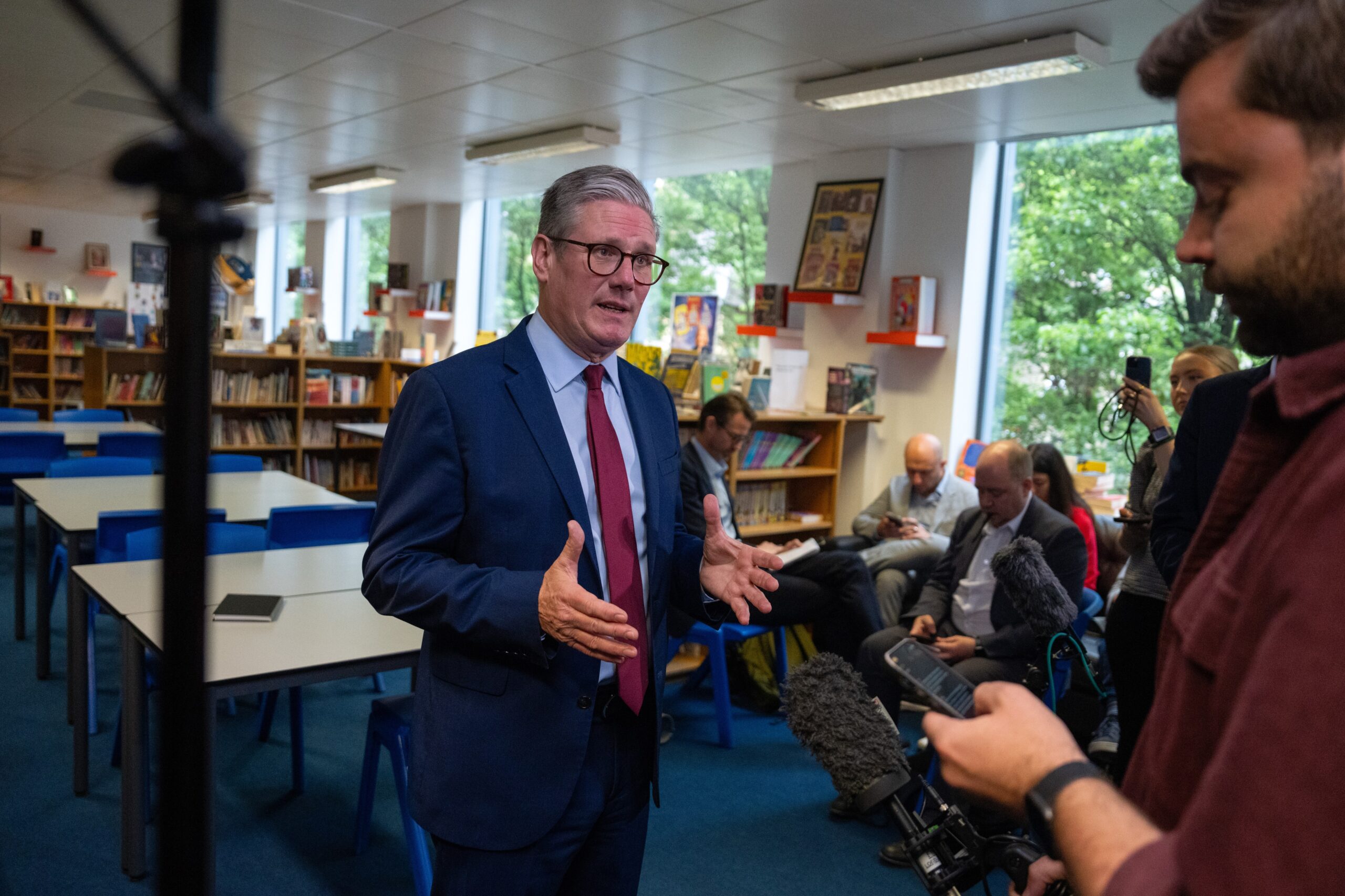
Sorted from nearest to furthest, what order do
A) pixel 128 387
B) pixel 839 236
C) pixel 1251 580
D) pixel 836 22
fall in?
pixel 1251 580
pixel 836 22
pixel 839 236
pixel 128 387

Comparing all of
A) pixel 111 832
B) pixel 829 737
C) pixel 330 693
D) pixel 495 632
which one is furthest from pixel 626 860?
pixel 330 693

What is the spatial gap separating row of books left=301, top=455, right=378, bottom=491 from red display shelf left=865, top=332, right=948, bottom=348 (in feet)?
14.2

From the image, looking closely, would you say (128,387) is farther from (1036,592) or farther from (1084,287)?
(1036,592)

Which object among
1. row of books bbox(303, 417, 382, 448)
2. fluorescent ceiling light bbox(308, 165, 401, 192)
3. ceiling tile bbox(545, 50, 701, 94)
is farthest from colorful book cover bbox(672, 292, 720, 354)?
fluorescent ceiling light bbox(308, 165, 401, 192)

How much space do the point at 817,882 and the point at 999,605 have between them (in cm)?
123

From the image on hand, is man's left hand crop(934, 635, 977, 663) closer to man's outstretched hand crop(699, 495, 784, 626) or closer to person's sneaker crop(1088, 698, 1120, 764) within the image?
person's sneaker crop(1088, 698, 1120, 764)

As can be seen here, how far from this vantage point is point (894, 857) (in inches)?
123

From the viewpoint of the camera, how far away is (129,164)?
41 centimetres

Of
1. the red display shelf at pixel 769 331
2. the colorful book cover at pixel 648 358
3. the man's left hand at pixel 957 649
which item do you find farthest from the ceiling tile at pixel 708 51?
the man's left hand at pixel 957 649

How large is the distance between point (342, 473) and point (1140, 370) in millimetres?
6477

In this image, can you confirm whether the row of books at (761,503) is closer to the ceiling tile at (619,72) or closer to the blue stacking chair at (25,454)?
the ceiling tile at (619,72)

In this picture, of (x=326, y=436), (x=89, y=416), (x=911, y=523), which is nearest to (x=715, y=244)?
(x=326, y=436)

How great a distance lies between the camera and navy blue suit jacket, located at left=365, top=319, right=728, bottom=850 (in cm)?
143

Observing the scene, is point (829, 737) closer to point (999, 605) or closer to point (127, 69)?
point (127, 69)
